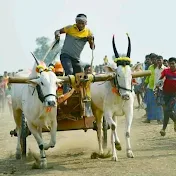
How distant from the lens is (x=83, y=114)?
10.0 m

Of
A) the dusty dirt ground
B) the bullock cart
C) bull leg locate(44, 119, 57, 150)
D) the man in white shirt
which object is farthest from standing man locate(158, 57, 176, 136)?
bull leg locate(44, 119, 57, 150)

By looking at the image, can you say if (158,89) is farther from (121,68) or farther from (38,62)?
(38,62)

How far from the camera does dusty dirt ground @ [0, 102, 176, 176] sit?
28.1 feet

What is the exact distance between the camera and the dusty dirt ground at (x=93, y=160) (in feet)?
28.1

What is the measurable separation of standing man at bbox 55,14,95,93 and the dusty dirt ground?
145 cm

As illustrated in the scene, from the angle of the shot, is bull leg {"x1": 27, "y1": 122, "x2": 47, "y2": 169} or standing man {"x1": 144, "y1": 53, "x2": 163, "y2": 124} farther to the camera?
standing man {"x1": 144, "y1": 53, "x2": 163, "y2": 124}

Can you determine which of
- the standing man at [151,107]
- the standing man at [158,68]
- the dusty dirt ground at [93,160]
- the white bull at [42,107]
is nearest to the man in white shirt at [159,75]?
the standing man at [158,68]

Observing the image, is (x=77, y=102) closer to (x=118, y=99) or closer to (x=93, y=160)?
(x=118, y=99)

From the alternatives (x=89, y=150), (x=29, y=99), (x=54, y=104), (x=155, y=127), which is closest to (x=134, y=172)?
(x=54, y=104)

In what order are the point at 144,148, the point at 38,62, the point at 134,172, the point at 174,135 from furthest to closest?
1. the point at 174,135
2. the point at 144,148
3. the point at 38,62
4. the point at 134,172

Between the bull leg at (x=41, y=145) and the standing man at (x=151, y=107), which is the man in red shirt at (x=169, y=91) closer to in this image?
the standing man at (x=151, y=107)

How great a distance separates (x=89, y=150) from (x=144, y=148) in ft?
3.59

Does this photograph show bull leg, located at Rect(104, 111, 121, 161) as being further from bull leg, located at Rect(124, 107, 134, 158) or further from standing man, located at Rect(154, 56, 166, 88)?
standing man, located at Rect(154, 56, 166, 88)

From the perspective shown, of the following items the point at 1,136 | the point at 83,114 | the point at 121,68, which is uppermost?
the point at 121,68
